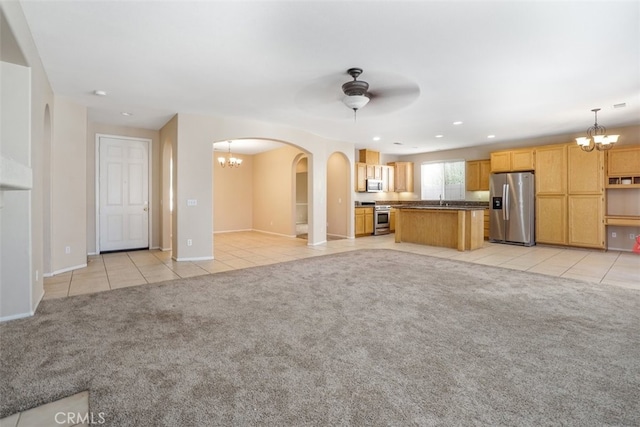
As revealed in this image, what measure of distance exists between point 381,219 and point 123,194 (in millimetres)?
7066

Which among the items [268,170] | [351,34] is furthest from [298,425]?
[268,170]

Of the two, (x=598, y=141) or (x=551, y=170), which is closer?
(x=598, y=141)

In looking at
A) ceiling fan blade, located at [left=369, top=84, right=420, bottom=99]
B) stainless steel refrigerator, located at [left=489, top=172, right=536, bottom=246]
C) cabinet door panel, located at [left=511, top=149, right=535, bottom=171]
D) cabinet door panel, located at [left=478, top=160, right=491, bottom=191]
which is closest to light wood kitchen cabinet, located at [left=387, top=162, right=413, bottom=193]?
cabinet door panel, located at [left=478, top=160, right=491, bottom=191]

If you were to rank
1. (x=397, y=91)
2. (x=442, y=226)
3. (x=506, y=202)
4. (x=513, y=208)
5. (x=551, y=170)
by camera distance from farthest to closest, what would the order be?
(x=506, y=202) < (x=513, y=208) < (x=442, y=226) < (x=551, y=170) < (x=397, y=91)

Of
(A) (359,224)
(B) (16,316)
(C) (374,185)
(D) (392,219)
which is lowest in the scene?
(B) (16,316)

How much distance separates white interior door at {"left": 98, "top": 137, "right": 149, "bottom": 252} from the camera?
6.37 m

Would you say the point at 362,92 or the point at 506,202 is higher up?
the point at 362,92

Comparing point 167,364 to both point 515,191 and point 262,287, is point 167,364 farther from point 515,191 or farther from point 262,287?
point 515,191

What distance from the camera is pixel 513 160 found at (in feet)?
25.1

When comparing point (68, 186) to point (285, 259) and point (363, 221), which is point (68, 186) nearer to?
point (285, 259)

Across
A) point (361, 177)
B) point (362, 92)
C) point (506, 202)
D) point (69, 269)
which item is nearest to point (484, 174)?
point (506, 202)

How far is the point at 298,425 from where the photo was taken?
1514mm

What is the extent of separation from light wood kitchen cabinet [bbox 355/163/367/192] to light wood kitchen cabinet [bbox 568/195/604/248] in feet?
16.7

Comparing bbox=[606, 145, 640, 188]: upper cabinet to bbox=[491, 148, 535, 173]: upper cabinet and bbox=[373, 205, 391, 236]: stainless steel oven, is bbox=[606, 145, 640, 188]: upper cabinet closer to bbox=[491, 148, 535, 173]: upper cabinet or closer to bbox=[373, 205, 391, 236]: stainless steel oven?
bbox=[491, 148, 535, 173]: upper cabinet
